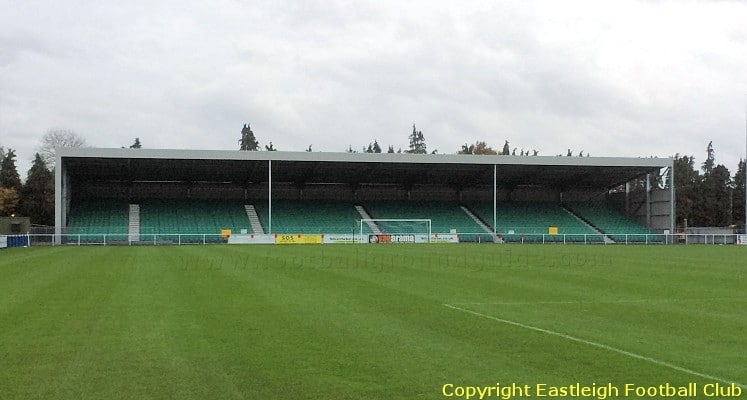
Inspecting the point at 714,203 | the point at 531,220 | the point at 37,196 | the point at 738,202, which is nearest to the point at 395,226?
the point at 531,220

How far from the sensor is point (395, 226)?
2657 inches

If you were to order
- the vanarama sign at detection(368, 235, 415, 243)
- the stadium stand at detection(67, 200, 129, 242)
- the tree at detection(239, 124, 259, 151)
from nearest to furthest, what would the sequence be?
the stadium stand at detection(67, 200, 129, 242), the vanarama sign at detection(368, 235, 415, 243), the tree at detection(239, 124, 259, 151)

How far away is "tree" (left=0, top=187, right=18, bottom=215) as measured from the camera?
7869 cm

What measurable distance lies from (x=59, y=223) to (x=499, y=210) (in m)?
41.4

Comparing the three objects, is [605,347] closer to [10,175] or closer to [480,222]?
[480,222]

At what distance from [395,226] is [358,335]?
188 ft

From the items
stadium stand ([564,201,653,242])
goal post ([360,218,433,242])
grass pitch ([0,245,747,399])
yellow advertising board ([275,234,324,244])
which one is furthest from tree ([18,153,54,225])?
grass pitch ([0,245,747,399])

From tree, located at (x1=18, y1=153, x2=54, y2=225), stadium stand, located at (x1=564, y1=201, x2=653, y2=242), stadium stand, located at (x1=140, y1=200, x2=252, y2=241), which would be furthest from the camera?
tree, located at (x1=18, y1=153, x2=54, y2=225)

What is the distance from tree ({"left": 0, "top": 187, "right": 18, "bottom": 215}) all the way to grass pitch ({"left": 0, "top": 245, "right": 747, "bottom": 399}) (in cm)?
6609

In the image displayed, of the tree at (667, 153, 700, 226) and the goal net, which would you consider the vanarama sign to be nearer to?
the goal net

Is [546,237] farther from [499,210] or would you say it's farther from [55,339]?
[55,339]

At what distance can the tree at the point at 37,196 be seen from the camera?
82125 millimetres

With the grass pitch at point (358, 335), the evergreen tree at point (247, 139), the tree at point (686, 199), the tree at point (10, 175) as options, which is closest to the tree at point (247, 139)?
the evergreen tree at point (247, 139)

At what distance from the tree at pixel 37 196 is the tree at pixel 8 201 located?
3.90ft
